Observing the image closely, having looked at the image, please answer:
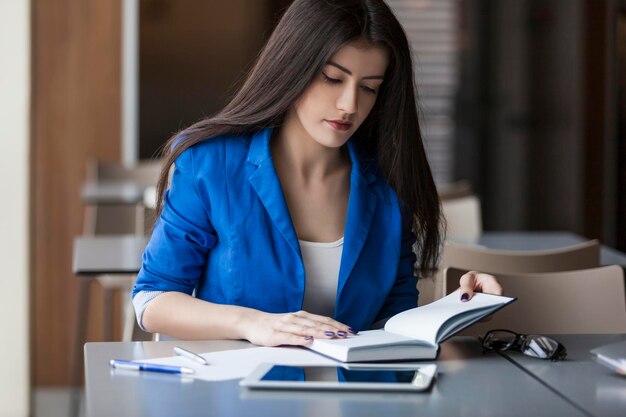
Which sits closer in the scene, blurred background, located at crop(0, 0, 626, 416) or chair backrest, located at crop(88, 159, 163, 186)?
chair backrest, located at crop(88, 159, 163, 186)

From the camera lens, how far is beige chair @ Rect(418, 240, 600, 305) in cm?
279

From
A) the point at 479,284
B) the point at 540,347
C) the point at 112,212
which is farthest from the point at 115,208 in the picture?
the point at 540,347

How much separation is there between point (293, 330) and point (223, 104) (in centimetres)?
407

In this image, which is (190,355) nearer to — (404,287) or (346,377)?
(346,377)

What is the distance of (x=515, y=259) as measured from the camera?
2795 mm

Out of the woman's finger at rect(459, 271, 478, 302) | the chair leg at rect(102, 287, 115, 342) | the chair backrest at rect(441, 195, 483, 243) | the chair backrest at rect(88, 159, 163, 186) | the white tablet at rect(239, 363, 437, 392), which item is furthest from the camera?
the chair backrest at rect(88, 159, 163, 186)

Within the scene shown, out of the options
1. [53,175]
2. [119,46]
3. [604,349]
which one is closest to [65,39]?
[119,46]

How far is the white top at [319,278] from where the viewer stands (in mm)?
2082

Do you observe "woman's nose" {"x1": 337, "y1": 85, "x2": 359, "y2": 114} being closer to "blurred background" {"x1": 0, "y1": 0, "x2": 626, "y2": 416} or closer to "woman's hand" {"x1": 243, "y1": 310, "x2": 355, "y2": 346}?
"woman's hand" {"x1": 243, "y1": 310, "x2": 355, "y2": 346}

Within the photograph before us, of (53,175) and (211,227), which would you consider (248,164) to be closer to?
(211,227)

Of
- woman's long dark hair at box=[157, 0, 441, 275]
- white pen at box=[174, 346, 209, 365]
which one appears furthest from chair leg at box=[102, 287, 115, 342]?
white pen at box=[174, 346, 209, 365]

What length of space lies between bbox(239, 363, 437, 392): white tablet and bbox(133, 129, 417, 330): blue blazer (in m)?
0.48

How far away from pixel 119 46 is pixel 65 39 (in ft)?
0.91

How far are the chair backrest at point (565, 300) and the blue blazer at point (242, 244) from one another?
0.83 feet
